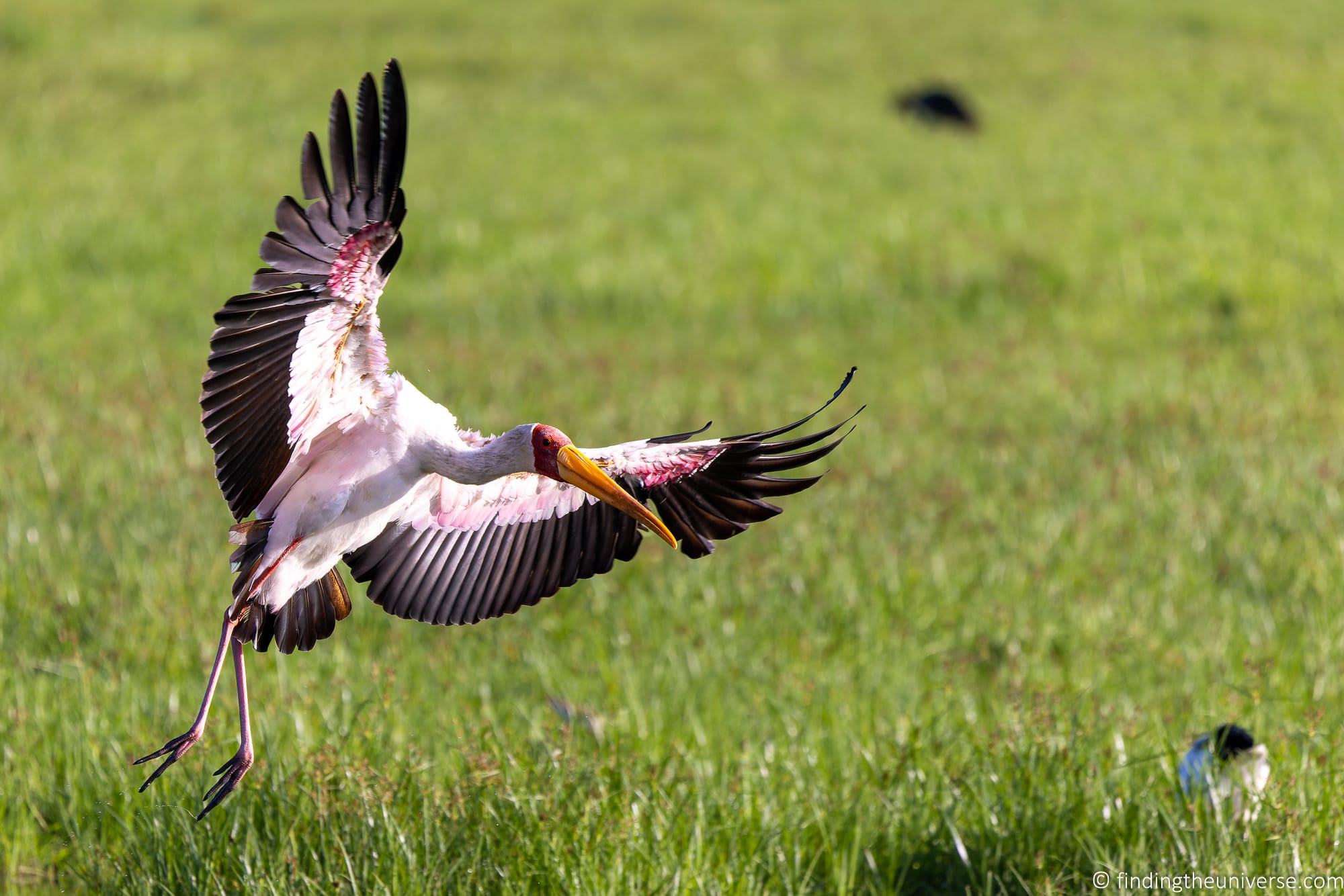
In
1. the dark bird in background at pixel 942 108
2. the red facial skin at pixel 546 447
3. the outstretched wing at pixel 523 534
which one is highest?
the dark bird in background at pixel 942 108

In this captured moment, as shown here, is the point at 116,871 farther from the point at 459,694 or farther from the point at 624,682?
the point at 624,682

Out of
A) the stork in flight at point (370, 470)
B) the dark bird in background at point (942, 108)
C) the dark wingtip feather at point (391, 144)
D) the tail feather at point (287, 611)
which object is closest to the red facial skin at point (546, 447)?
the stork in flight at point (370, 470)

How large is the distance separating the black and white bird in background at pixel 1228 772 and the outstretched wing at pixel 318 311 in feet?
7.28

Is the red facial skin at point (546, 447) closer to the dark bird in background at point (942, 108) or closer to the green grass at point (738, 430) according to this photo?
the green grass at point (738, 430)

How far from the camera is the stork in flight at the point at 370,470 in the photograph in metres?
2.74

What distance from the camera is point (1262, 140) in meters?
15.2

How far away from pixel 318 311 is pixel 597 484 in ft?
2.06

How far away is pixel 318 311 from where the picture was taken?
2773 mm

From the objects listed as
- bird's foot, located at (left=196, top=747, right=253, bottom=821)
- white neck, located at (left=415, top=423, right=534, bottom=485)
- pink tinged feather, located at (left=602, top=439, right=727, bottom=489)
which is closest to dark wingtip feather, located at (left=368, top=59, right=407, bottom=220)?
white neck, located at (left=415, top=423, right=534, bottom=485)

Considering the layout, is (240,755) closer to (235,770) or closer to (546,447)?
(235,770)

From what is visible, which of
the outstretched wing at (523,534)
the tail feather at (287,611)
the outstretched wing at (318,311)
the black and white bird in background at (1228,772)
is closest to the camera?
the outstretched wing at (318,311)

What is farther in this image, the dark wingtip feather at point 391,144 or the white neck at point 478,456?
the white neck at point 478,456

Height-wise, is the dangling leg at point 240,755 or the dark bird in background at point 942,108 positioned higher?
the dark bird in background at point 942,108

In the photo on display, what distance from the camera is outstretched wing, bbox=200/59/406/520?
8.80ft
